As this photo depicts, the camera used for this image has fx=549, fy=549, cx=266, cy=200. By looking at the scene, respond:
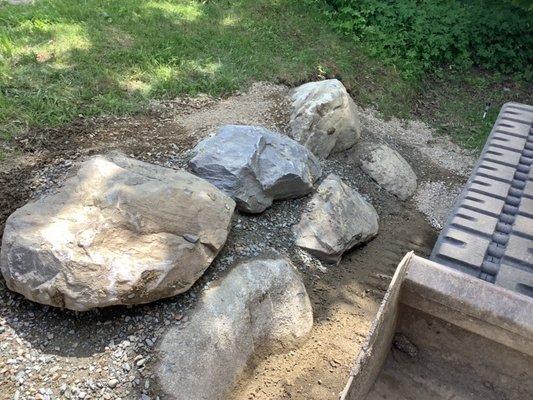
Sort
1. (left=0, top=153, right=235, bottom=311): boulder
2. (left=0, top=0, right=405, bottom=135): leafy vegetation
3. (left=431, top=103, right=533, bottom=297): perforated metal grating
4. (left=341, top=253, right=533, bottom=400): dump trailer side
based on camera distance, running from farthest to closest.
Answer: (left=0, top=0, right=405, bottom=135): leafy vegetation < (left=0, top=153, right=235, bottom=311): boulder < (left=431, top=103, right=533, bottom=297): perforated metal grating < (left=341, top=253, right=533, bottom=400): dump trailer side

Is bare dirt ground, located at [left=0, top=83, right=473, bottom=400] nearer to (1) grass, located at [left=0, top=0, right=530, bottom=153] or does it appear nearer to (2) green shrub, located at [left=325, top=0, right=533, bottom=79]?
(1) grass, located at [left=0, top=0, right=530, bottom=153]

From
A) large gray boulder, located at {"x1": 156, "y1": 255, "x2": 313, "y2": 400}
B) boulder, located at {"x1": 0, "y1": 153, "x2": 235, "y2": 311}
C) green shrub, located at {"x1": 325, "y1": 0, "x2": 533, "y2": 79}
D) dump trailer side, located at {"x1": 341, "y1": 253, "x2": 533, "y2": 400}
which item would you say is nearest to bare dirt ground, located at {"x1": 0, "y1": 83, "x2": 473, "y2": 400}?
large gray boulder, located at {"x1": 156, "y1": 255, "x2": 313, "y2": 400}

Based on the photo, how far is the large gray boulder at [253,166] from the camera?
4.17 metres

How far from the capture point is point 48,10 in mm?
6312

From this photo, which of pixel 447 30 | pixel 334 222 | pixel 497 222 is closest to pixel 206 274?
pixel 334 222

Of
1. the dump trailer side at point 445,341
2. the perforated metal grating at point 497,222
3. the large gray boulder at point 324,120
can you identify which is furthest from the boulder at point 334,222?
the dump trailer side at point 445,341

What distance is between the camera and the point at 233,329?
3.39 metres

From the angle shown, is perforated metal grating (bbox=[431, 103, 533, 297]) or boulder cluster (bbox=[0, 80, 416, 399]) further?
boulder cluster (bbox=[0, 80, 416, 399])

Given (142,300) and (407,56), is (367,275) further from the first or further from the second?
(407,56)

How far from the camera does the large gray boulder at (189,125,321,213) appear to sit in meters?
4.17

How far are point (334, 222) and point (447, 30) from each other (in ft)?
16.1

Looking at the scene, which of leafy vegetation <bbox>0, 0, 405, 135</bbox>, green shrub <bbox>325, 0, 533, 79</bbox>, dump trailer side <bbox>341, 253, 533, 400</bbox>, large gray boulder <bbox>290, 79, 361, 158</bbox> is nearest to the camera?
dump trailer side <bbox>341, 253, 533, 400</bbox>

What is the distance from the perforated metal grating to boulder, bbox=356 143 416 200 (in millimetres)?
1488

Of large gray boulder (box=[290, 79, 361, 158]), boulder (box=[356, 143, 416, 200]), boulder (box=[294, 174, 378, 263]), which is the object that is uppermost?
large gray boulder (box=[290, 79, 361, 158])
